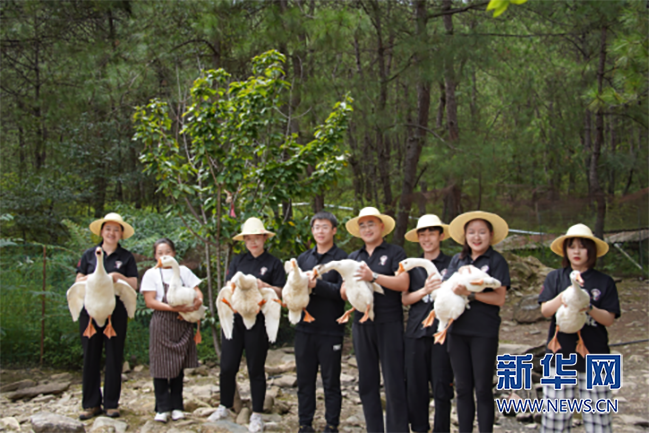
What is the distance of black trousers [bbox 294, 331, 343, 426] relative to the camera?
4113 millimetres

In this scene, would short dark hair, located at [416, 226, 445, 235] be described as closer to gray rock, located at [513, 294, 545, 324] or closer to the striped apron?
the striped apron

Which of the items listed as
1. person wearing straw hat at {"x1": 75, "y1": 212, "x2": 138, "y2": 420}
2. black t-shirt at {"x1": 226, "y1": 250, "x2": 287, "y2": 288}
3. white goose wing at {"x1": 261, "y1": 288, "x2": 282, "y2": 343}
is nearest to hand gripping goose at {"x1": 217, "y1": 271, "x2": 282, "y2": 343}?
white goose wing at {"x1": 261, "y1": 288, "x2": 282, "y2": 343}

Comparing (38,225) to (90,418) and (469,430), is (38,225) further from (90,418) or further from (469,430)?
(469,430)

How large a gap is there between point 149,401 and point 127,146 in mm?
6456

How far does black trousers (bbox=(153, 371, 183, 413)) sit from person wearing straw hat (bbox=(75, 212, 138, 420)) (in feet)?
1.19

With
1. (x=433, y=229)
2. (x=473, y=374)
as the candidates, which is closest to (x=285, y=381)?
(x=433, y=229)

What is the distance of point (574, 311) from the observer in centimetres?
332

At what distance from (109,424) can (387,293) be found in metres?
2.53

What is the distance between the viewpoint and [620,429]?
4527mm

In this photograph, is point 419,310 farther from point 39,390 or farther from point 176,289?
point 39,390

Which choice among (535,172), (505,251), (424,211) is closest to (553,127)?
(535,172)

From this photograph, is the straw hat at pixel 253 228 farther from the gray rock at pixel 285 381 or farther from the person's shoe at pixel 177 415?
the gray rock at pixel 285 381

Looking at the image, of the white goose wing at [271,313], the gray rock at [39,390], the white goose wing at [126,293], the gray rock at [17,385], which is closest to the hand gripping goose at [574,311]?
the white goose wing at [271,313]

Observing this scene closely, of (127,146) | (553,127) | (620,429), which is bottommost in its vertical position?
(620,429)
